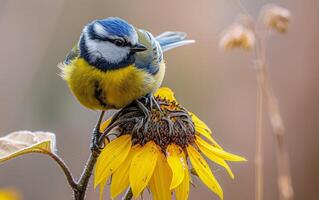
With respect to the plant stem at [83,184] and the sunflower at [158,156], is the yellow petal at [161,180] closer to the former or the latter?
the sunflower at [158,156]

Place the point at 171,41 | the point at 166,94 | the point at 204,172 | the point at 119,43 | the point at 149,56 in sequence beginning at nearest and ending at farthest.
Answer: the point at 204,172 → the point at 166,94 → the point at 119,43 → the point at 149,56 → the point at 171,41

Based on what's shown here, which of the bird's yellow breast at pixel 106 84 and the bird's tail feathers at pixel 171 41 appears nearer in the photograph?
the bird's yellow breast at pixel 106 84

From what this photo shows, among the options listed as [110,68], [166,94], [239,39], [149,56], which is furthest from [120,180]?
[239,39]

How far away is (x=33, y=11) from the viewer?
5.16 metres

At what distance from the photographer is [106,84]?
8.31ft

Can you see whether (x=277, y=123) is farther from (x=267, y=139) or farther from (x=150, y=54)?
(x=267, y=139)

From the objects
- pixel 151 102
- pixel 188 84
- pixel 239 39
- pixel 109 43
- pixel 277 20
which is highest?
pixel 277 20

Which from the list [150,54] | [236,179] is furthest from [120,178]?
[236,179]

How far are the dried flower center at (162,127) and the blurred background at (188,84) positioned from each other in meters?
2.48

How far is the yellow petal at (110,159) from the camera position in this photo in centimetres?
208

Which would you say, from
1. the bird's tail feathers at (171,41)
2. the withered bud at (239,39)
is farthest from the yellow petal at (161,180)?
the bird's tail feathers at (171,41)

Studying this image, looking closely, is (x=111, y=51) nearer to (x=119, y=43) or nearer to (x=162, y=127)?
(x=119, y=43)

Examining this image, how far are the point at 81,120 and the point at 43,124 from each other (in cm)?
29

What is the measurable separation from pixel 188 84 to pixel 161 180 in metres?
3.25
